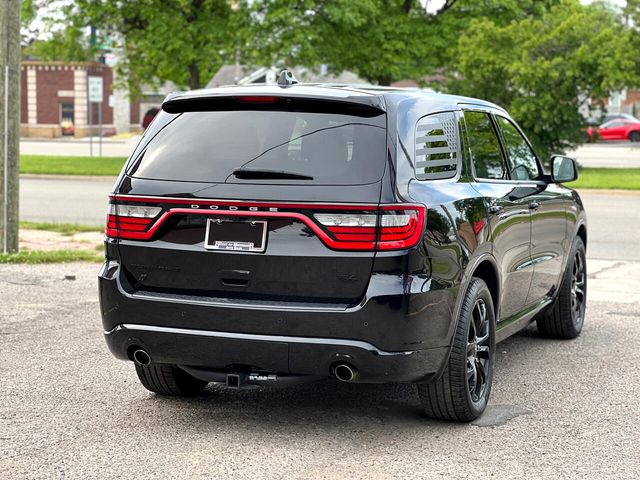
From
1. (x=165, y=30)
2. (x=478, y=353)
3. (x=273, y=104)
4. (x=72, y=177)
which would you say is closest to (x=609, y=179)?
(x=72, y=177)

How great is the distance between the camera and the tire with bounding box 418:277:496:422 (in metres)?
5.26

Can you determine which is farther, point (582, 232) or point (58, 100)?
point (58, 100)

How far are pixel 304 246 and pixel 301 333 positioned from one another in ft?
1.33

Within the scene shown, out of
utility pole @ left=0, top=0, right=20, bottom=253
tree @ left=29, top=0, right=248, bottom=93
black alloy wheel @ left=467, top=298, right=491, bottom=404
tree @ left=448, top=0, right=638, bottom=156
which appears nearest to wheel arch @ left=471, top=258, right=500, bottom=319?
black alloy wheel @ left=467, top=298, right=491, bottom=404

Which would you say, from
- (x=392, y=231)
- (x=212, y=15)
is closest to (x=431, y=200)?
(x=392, y=231)

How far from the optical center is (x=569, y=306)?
305 inches

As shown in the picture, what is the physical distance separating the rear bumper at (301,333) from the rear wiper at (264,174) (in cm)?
61

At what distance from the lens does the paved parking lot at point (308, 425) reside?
4727 millimetres

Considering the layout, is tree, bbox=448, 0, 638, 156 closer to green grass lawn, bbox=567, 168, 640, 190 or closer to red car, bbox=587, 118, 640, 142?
green grass lawn, bbox=567, 168, 640, 190

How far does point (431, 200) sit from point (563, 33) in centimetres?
2437

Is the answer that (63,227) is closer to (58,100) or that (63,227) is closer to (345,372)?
(345,372)

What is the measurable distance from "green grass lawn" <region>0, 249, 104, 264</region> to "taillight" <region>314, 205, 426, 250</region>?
7.02m

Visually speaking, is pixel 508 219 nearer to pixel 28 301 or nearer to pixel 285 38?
pixel 28 301

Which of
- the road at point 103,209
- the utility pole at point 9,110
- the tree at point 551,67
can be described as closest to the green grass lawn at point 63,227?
the road at point 103,209
